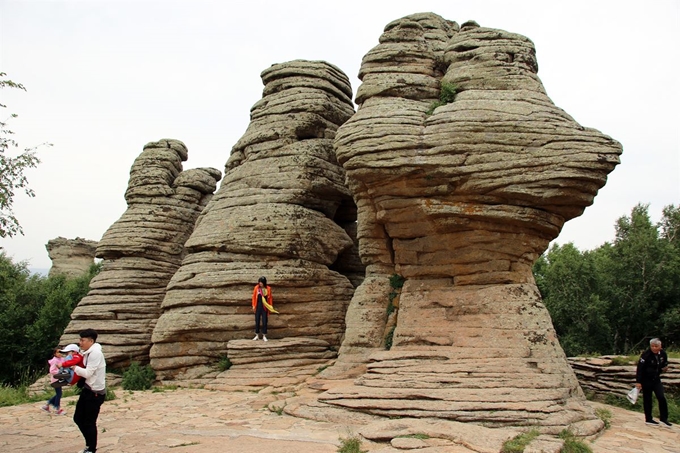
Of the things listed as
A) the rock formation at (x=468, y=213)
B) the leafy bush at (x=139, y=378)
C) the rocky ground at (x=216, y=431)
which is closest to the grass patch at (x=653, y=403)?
the rocky ground at (x=216, y=431)

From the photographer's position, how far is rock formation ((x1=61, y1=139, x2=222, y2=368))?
19.8m

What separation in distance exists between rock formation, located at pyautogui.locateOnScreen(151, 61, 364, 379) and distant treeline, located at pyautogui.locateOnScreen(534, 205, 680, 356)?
12404 mm

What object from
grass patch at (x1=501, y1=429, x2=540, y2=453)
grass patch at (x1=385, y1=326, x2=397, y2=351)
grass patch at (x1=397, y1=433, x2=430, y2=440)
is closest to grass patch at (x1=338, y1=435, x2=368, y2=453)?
grass patch at (x1=397, y1=433, x2=430, y2=440)

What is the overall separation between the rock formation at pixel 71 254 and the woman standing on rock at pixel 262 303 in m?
25.0

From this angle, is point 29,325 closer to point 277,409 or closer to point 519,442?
point 277,409

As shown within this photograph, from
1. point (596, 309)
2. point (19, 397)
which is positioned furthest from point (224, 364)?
point (596, 309)

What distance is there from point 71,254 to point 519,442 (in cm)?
3575

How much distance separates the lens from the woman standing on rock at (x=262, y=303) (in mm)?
16297

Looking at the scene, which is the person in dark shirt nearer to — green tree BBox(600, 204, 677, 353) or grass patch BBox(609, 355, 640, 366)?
grass patch BBox(609, 355, 640, 366)

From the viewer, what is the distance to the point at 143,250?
853 inches

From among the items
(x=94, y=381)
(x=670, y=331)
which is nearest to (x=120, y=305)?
(x=94, y=381)

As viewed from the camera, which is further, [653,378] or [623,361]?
[623,361]

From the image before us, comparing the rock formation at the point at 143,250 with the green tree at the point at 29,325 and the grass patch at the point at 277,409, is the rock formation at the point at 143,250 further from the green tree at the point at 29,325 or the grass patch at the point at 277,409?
the grass patch at the point at 277,409

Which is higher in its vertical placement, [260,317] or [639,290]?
[639,290]
